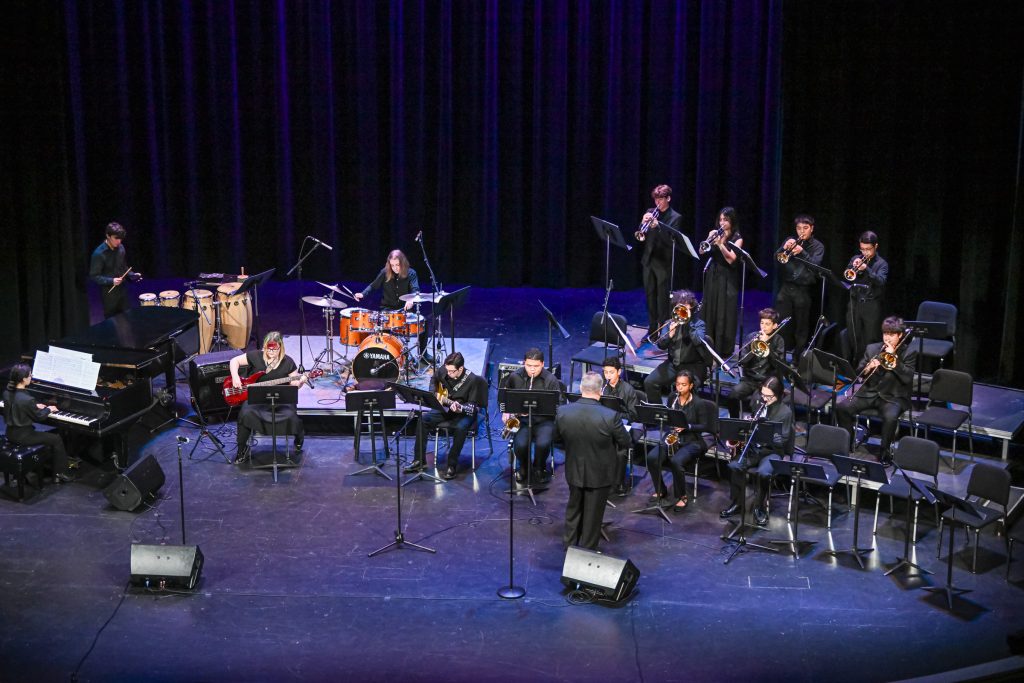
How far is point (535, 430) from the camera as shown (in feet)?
36.2

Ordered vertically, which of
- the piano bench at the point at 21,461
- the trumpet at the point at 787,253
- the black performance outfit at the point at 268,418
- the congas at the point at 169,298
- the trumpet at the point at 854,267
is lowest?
the piano bench at the point at 21,461

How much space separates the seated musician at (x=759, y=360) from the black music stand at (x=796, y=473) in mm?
1605

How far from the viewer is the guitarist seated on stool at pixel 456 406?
36.2ft

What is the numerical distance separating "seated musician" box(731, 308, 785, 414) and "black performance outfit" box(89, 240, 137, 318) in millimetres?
7019

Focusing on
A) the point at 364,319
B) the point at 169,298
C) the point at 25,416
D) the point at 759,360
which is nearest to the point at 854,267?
the point at 759,360

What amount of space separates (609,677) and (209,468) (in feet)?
17.0

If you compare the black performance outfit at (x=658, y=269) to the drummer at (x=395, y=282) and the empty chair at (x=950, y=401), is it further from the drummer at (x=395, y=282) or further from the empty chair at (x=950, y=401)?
the empty chair at (x=950, y=401)

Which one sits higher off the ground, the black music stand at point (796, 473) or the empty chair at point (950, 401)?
the empty chair at point (950, 401)

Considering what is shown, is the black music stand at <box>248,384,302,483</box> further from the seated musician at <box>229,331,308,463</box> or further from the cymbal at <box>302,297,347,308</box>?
the cymbal at <box>302,297,347,308</box>

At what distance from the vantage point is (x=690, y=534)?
32.5 feet

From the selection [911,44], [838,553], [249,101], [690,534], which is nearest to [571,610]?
[690,534]

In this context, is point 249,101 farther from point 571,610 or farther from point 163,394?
point 571,610

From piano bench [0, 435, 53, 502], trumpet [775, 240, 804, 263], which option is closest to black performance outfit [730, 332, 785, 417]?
trumpet [775, 240, 804, 263]

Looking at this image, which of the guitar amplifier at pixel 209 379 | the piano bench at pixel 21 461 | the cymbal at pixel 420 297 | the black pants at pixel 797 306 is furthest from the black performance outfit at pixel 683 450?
the piano bench at pixel 21 461
